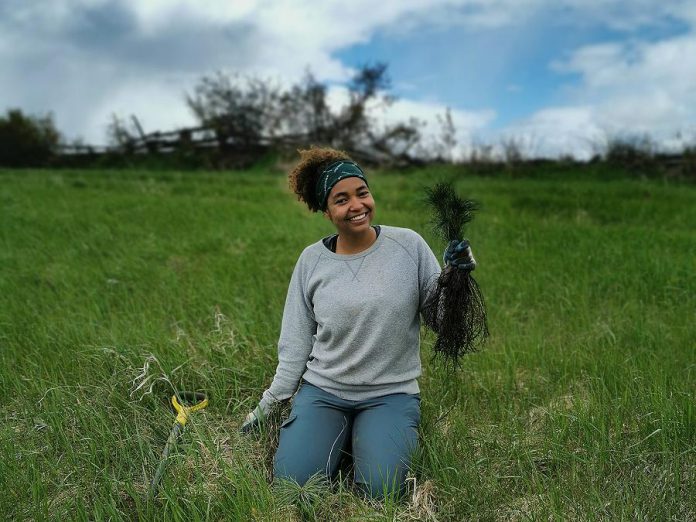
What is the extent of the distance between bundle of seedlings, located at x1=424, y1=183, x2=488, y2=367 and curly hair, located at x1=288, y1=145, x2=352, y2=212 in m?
0.45

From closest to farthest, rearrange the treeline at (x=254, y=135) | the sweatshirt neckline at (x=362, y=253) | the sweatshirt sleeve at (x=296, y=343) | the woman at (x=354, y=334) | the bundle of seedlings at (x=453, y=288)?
the bundle of seedlings at (x=453, y=288)
the woman at (x=354, y=334)
the sweatshirt neckline at (x=362, y=253)
the sweatshirt sleeve at (x=296, y=343)
the treeline at (x=254, y=135)

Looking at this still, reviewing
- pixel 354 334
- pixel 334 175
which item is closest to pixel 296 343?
pixel 354 334

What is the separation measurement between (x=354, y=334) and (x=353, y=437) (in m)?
0.39

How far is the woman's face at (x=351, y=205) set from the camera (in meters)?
2.46

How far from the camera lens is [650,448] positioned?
93.6 inches

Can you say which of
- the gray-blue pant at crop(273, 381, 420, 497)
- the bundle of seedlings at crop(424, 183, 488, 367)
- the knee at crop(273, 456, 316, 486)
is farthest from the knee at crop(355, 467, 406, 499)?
the bundle of seedlings at crop(424, 183, 488, 367)

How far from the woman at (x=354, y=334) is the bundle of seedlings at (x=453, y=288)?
0.39ft

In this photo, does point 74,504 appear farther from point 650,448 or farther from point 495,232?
point 495,232

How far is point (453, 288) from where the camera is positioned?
2344 millimetres

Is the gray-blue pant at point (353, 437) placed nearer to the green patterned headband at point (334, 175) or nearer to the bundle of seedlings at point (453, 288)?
the bundle of seedlings at point (453, 288)

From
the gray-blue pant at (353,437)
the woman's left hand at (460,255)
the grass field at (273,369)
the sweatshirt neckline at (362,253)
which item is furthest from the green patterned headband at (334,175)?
the gray-blue pant at (353,437)

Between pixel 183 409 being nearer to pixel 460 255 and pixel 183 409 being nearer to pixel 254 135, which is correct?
pixel 460 255

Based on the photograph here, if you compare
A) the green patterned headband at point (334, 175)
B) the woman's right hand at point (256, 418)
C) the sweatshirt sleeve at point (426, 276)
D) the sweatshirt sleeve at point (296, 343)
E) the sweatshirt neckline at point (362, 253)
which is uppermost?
the green patterned headband at point (334, 175)

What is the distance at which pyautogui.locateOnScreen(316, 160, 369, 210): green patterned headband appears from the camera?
2487 mm
